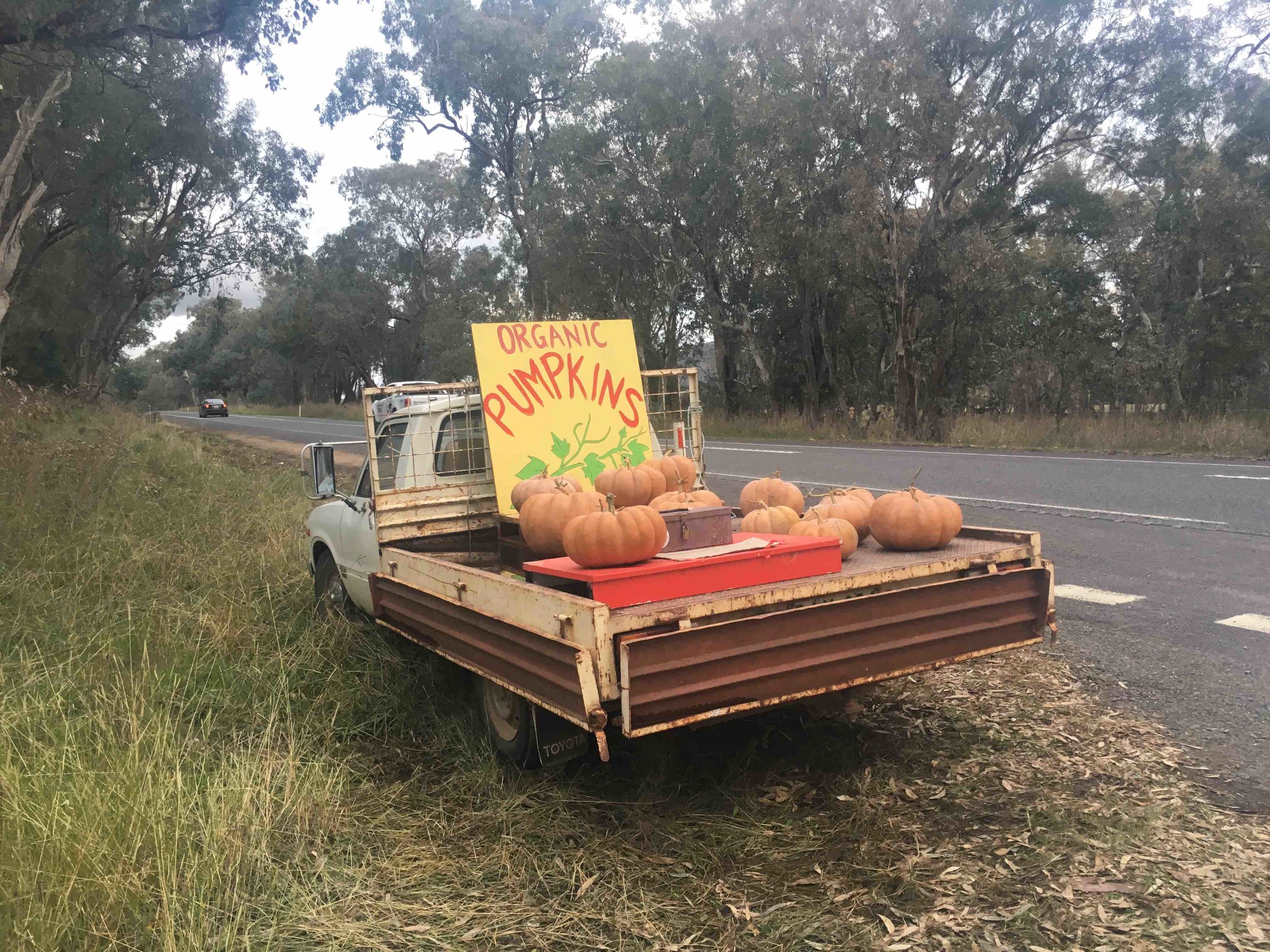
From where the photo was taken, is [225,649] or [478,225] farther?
[478,225]

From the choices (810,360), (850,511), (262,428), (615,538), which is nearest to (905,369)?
(810,360)

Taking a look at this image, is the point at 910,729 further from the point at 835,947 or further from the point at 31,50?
the point at 31,50

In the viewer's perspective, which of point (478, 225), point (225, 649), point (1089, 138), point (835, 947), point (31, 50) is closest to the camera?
point (835, 947)

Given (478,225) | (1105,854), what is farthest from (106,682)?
(478,225)

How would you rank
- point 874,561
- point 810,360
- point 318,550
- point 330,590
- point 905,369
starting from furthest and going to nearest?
point 810,360
point 905,369
point 318,550
point 330,590
point 874,561

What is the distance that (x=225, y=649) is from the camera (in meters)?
5.62

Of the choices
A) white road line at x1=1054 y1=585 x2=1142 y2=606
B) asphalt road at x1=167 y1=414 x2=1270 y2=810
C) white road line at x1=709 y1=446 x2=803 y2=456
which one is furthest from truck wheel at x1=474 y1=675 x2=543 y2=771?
white road line at x1=709 y1=446 x2=803 y2=456

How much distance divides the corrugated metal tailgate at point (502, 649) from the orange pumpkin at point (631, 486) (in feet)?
3.58

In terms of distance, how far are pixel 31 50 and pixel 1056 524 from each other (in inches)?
563

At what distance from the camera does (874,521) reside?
4.47m

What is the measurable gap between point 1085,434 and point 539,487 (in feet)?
58.7

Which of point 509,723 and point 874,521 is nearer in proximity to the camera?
point 509,723

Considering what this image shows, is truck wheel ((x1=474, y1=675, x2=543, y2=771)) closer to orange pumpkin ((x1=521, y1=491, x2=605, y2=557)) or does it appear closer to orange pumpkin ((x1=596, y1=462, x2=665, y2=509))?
orange pumpkin ((x1=521, y1=491, x2=605, y2=557))

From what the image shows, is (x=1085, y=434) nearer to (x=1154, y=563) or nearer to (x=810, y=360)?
(x=810, y=360)
